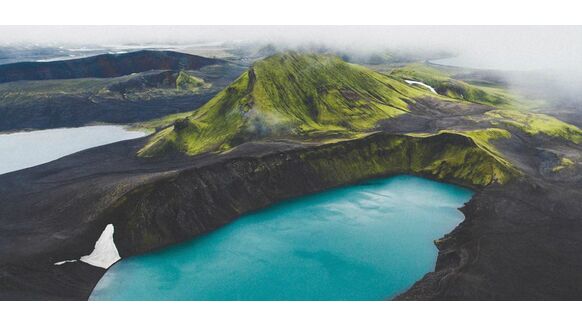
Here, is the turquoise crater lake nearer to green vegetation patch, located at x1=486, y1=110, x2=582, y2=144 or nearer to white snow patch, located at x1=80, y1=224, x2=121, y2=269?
white snow patch, located at x1=80, y1=224, x2=121, y2=269

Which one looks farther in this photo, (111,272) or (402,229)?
(402,229)

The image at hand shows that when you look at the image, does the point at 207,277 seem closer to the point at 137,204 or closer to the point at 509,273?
the point at 137,204

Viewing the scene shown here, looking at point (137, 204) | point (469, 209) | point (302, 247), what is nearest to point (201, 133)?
point (137, 204)

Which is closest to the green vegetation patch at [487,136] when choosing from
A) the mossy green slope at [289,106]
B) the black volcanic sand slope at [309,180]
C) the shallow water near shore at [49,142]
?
the black volcanic sand slope at [309,180]

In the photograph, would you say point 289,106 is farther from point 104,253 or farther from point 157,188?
point 104,253

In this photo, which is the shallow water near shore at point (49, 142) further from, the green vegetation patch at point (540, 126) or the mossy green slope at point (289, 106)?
the green vegetation patch at point (540, 126)

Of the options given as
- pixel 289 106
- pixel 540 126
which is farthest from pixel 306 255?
pixel 540 126
